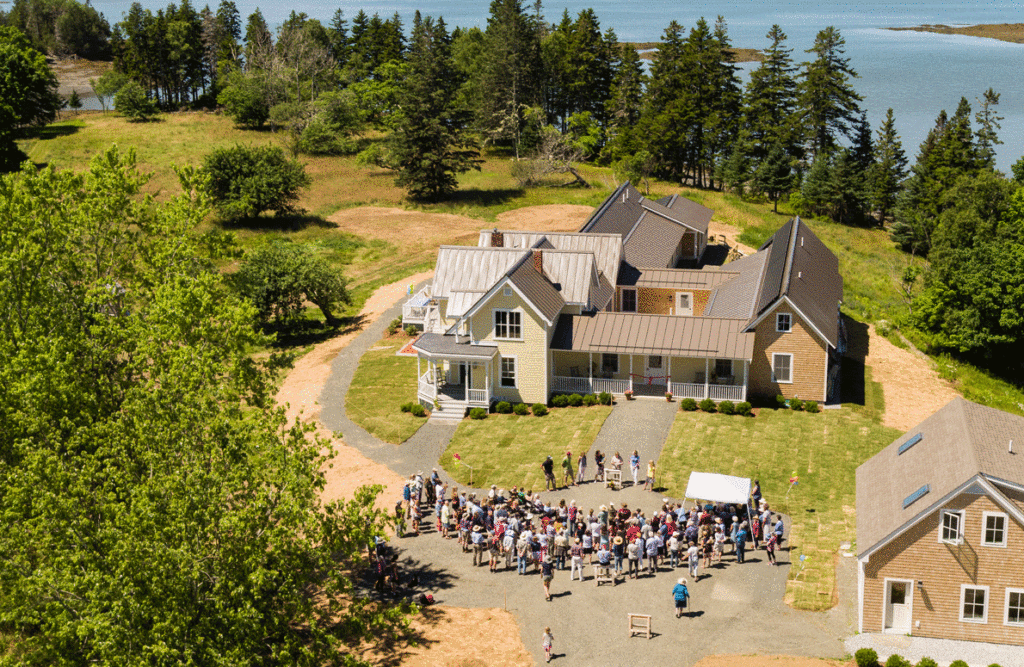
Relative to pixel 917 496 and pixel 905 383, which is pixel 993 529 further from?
pixel 905 383

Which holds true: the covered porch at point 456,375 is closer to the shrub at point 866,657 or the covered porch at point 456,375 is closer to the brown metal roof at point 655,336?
the brown metal roof at point 655,336

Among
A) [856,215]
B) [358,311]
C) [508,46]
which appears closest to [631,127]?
[508,46]

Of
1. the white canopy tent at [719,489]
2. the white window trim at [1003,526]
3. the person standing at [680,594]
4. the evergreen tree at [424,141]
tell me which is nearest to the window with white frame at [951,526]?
the white window trim at [1003,526]

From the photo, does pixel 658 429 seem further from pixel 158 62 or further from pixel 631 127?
pixel 158 62

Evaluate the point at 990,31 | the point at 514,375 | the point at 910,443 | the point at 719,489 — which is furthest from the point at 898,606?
the point at 990,31

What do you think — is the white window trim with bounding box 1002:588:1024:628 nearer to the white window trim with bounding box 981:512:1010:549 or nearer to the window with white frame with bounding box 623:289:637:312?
the white window trim with bounding box 981:512:1010:549

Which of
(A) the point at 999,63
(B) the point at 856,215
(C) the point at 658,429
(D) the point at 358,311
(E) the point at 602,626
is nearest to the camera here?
(E) the point at 602,626
